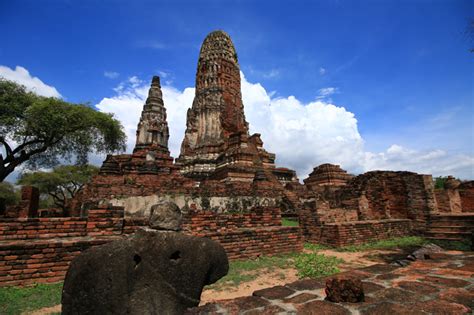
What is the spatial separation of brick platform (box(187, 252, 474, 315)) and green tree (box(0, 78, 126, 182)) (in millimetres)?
17769

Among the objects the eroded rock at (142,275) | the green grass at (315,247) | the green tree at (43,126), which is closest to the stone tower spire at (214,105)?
the green tree at (43,126)

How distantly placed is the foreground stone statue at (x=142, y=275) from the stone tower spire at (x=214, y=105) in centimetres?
1812

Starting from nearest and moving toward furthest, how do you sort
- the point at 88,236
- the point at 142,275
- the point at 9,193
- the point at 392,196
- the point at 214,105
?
the point at 142,275, the point at 88,236, the point at 392,196, the point at 214,105, the point at 9,193

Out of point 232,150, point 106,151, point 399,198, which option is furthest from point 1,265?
point 106,151

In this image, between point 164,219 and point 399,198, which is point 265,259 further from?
point 399,198

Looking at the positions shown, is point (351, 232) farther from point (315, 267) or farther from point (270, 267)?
point (270, 267)

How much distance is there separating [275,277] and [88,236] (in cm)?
361

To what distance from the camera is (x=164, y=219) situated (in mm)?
1871

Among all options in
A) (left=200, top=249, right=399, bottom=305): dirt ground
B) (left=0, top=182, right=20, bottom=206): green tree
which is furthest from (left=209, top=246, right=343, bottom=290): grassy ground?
(left=0, top=182, right=20, bottom=206): green tree

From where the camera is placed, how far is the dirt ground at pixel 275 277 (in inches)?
145

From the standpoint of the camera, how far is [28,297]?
351 centimetres

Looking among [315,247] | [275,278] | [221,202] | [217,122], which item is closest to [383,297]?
[275,278]

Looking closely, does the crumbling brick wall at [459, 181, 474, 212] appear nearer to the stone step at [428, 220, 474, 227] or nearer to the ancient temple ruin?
the ancient temple ruin

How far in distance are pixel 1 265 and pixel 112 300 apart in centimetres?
358
